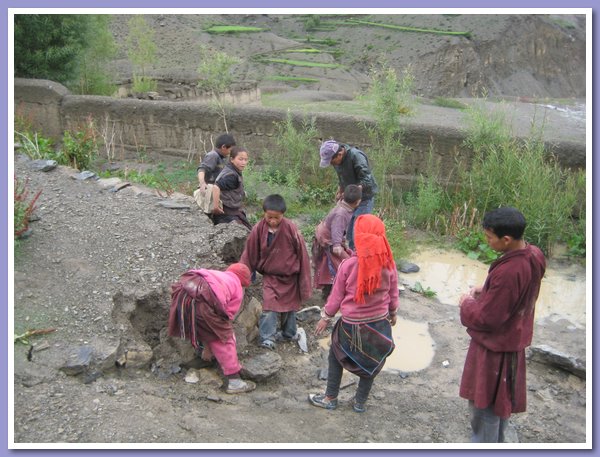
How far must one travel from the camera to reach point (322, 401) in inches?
159

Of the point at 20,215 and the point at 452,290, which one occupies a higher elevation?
the point at 20,215

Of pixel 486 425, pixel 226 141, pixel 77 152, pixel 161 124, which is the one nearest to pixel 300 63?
pixel 161 124

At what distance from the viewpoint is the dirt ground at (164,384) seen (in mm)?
3518

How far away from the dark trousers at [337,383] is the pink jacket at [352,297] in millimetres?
348

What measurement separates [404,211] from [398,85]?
1680mm

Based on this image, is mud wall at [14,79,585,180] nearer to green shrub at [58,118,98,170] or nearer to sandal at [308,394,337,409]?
green shrub at [58,118,98,170]

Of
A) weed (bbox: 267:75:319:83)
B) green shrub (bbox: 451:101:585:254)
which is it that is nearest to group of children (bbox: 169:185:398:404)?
green shrub (bbox: 451:101:585:254)

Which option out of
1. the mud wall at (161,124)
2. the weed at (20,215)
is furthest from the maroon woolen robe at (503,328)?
the mud wall at (161,124)

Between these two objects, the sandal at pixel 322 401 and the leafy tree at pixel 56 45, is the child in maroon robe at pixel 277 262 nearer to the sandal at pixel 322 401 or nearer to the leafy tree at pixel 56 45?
the sandal at pixel 322 401

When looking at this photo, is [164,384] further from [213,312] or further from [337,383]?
[337,383]

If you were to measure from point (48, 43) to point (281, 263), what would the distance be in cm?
845

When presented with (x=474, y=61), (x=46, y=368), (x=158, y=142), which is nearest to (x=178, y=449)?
(x=46, y=368)

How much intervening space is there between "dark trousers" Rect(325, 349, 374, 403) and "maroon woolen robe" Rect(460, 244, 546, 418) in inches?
26.8

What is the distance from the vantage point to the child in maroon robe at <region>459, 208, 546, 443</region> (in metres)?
3.08
